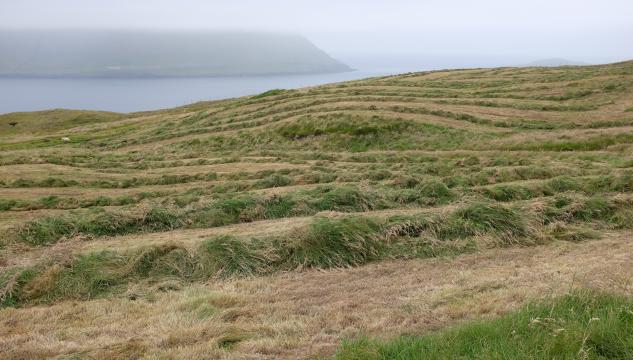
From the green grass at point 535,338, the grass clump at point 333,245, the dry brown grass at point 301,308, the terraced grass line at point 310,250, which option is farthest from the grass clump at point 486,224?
the green grass at point 535,338

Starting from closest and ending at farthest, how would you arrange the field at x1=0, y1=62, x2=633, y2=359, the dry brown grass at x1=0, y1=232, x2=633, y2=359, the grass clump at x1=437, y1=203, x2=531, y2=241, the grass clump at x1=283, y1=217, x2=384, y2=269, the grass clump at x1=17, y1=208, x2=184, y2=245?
1. the field at x1=0, y1=62, x2=633, y2=359
2. the dry brown grass at x1=0, y1=232, x2=633, y2=359
3. the grass clump at x1=283, y1=217, x2=384, y2=269
4. the grass clump at x1=437, y1=203, x2=531, y2=241
5. the grass clump at x1=17, y1=208, x2=184, y2=245

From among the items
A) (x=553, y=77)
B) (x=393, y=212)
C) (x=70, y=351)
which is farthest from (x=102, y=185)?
(x=553, y=77)

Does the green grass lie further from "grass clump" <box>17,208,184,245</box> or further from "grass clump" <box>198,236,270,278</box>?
"grass clump" <box>17,208,184,245</box>

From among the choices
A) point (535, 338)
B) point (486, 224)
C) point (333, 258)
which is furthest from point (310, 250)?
point (535, 338)

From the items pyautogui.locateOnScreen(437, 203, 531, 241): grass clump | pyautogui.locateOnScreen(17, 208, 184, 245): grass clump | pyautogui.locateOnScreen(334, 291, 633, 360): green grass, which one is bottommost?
pyautogui.locateOnScreen(17, 208, 184, 245): grass clump

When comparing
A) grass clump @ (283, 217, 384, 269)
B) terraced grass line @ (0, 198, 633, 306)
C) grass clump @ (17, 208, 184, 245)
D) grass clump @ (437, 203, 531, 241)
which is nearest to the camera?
terraced grass line @ (0, 198, 633, 306)

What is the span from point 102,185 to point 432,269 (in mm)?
18870

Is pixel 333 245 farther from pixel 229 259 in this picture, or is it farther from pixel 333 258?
pixel 229 259

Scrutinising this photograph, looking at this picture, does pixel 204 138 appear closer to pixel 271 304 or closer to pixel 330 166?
pixel 330 166

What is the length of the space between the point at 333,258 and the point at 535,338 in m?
6.32

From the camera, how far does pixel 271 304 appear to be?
9266 mm

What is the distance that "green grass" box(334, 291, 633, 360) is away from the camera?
18.9 ft

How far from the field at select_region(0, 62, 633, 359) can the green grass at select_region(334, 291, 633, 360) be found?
0.03 meters

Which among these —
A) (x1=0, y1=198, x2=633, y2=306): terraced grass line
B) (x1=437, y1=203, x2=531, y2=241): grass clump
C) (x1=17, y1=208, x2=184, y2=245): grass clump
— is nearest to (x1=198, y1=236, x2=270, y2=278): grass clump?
(x1=0, y1=198, x2=633, y2=306): terraced grass line
